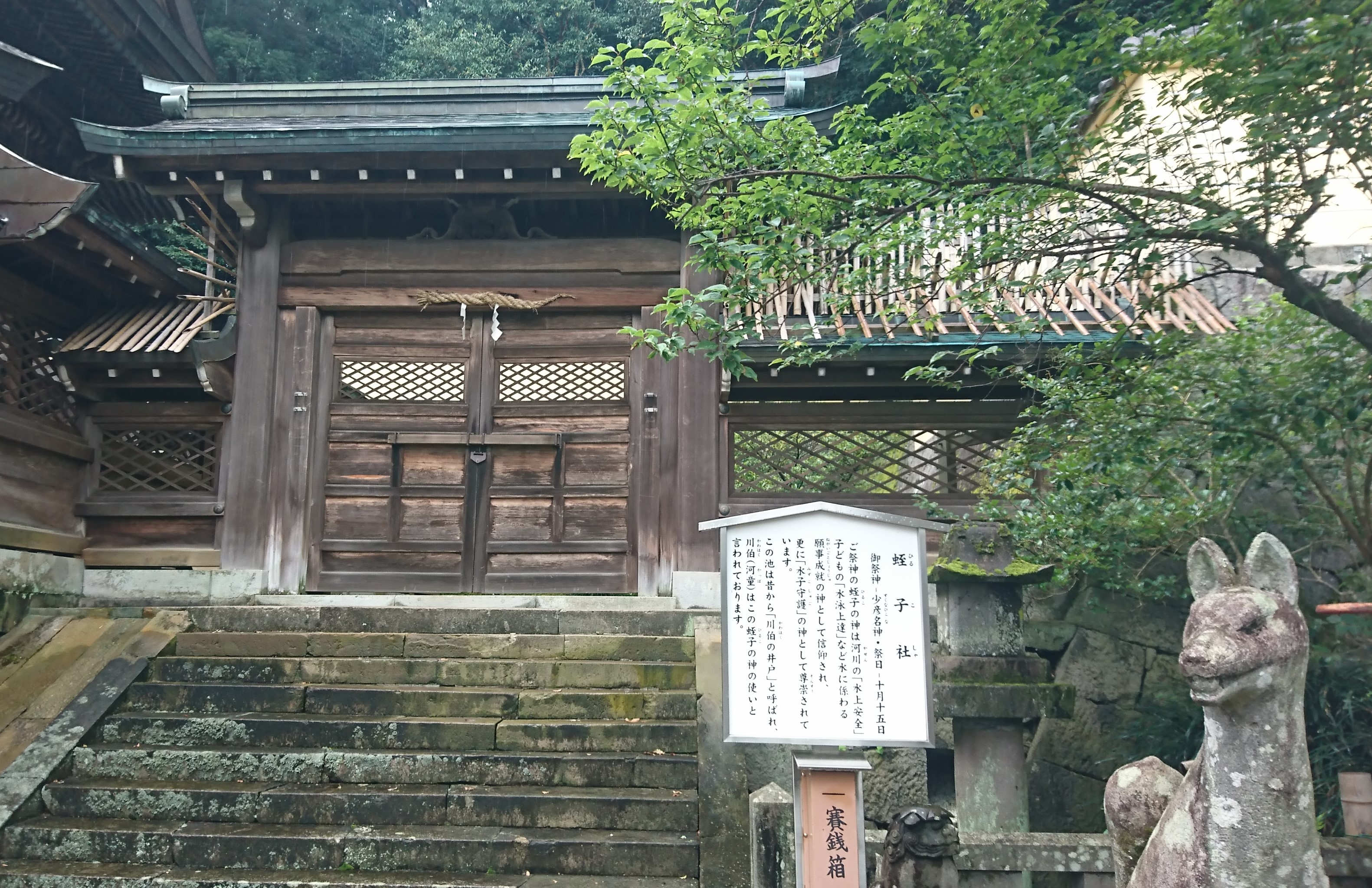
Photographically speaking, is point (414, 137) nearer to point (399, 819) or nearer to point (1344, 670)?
point (399, 819)

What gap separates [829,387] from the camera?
7766 millimetres

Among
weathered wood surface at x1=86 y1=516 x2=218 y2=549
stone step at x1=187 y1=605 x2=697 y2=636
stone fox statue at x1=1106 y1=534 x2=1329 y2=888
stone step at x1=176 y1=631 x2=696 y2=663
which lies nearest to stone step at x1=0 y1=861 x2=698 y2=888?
stone step at x1=176 y1=631 x2=696 y2=663

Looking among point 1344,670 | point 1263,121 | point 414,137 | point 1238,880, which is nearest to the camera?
point 1238,880

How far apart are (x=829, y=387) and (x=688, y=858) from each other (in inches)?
171

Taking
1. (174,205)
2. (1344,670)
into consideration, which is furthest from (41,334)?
(1344,670)

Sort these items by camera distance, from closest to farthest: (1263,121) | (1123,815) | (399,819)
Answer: (1123,815) < (1263,121) < (399,819)

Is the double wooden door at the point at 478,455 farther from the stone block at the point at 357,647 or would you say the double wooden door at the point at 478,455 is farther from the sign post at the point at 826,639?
the sign post at the point at 826,639

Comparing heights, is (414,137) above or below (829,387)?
above

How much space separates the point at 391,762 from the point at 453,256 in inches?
186

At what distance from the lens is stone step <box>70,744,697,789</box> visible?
5227 mm

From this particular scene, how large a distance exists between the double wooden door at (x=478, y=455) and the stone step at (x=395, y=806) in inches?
113

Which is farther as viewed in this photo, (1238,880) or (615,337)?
(615,337)

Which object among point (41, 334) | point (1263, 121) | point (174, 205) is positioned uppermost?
point (174, 205)

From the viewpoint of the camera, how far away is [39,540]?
7355mm
